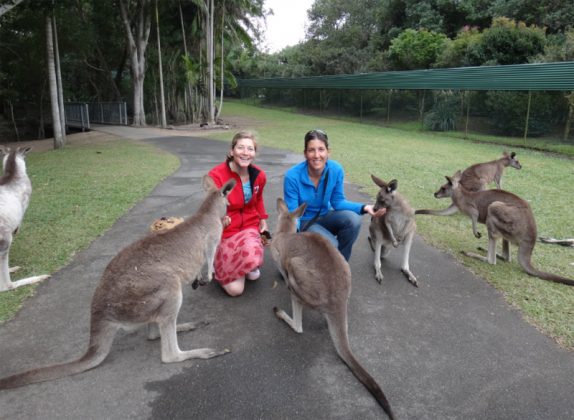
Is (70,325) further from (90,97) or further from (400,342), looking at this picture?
(90,97)

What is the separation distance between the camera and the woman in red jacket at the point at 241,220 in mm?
3680

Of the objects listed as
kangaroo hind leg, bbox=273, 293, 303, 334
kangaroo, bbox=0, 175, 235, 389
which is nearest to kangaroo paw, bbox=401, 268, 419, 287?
kangaroo hind leg, bbox=273, 293, 303, 334

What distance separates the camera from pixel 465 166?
33.3 ft

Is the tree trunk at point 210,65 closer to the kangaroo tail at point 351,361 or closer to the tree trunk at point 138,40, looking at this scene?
the tree trunk at point 138,40

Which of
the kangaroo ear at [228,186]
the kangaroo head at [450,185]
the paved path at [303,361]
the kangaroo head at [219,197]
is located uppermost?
the kangaroo ear at [228,186]

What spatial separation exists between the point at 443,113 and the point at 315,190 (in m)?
15.6

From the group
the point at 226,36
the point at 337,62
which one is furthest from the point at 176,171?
the point at 337,62

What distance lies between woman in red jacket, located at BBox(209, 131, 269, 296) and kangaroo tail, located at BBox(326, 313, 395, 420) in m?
1.13

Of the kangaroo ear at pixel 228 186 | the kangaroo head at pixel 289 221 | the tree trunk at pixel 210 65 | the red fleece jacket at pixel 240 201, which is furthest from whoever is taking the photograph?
the tree trunk at pixel 210 65

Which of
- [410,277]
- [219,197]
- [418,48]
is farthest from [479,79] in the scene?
[219,197]

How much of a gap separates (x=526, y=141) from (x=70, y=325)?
14764mm

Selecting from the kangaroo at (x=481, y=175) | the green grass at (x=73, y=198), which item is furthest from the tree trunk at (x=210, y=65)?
the kangaroo at (x=481, y=175)

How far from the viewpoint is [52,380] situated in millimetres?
2559

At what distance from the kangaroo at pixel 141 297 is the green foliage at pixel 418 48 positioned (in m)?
25.1
